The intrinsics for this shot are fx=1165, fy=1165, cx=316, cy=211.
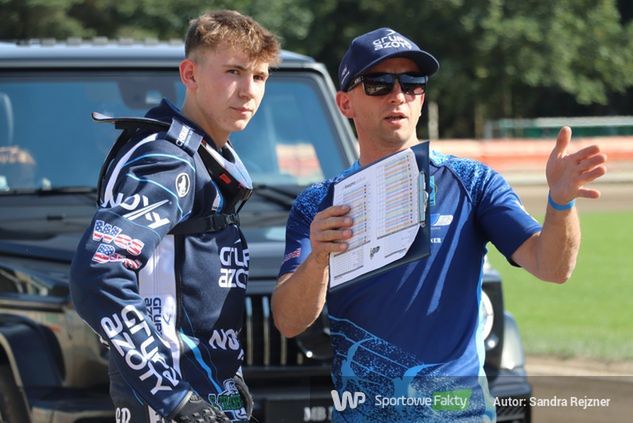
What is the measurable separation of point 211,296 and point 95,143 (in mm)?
2568

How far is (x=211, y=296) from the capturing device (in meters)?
2.96

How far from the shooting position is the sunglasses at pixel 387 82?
9.98 feet

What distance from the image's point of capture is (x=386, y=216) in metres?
2.71

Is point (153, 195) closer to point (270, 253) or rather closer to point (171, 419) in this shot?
point (171, 419)

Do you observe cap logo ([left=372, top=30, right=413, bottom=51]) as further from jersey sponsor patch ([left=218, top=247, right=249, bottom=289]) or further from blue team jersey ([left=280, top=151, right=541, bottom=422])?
jersey sponsor patch ([left=218, top=247, right=249, bottom=289])

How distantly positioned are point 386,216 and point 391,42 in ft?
1.88

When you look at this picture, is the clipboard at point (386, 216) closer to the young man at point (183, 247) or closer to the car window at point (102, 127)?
the young man at point (183, 247)

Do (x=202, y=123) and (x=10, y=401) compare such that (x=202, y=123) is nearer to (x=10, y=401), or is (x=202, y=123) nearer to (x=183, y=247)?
(x=183, y=247)

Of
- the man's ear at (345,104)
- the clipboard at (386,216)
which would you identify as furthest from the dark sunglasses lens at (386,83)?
the clipboard at (386,216)

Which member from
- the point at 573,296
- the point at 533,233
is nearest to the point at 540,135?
the point at 573,296

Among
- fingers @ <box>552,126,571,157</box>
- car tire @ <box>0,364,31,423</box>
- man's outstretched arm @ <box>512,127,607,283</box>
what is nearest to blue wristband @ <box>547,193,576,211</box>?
man's outstretched arm @ <box>512,127,607,283</box>

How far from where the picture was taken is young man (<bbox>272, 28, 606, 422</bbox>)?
9.59ft

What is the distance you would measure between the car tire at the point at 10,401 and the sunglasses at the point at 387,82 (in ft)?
6.90

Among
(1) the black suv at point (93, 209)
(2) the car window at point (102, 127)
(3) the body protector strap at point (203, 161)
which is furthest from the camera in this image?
(2) the car window at point (102, 127)
